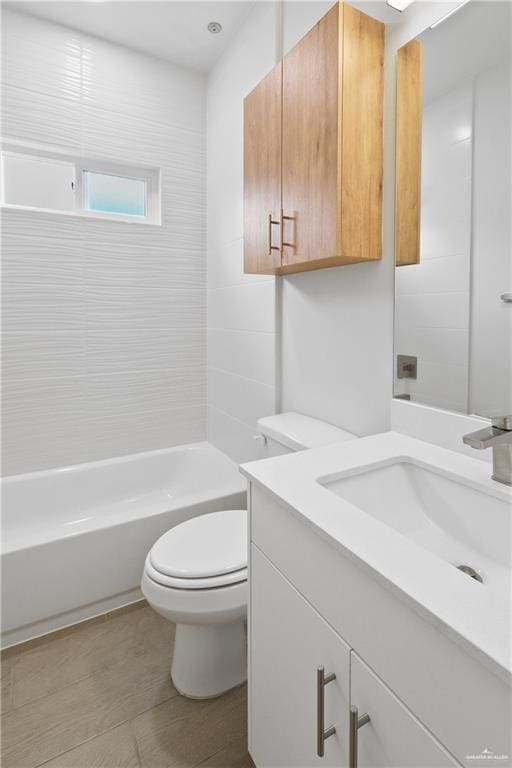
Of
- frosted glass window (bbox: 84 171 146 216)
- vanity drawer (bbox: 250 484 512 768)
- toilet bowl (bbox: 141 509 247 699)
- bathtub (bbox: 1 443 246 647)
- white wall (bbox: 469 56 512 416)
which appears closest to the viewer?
vanity drawer (bbox: 250 484 512 768)

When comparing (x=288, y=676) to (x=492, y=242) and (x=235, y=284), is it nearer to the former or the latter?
(x=492, y=242)

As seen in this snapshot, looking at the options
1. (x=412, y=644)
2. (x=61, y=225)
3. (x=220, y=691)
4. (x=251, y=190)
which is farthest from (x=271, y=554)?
(x=61, y=225)

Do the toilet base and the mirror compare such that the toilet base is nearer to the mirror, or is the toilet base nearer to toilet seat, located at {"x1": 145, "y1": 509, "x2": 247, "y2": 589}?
toilet seat, located at {"x1": 145, "y1": 509, "x2": 247, "y2": 589}

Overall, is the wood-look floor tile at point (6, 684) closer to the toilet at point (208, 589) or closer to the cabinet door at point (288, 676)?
the toilet at point (208, 589)

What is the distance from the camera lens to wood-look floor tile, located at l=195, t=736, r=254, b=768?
1.13 metres

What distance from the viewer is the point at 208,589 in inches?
48.4

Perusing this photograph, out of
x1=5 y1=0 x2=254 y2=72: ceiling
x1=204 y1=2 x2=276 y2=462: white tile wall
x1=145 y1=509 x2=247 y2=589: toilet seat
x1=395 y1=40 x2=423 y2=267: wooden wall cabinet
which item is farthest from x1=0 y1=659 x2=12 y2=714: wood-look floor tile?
x1=5 y1=0 x2=254 y2=72: ceiling

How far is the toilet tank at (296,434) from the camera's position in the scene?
4.82 ft

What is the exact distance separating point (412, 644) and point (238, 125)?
93.7 inches

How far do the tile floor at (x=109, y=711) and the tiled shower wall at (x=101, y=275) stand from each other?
1.06 m

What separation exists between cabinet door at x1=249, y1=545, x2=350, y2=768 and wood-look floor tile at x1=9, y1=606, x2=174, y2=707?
0.74 m

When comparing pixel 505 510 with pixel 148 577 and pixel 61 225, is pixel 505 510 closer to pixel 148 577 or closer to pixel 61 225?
pixel 148 577

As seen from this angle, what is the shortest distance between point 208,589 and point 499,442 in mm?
931

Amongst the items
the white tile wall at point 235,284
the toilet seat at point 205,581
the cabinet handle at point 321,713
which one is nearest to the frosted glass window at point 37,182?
the white tile wall at point 235,284
